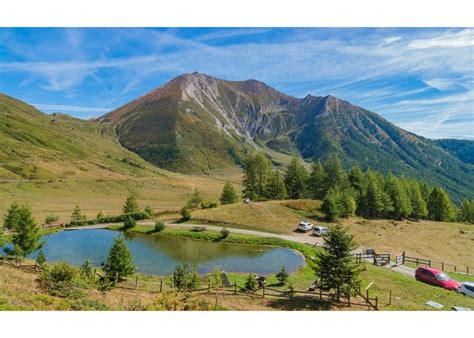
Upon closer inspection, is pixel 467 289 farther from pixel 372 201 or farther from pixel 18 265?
pixel 372 201

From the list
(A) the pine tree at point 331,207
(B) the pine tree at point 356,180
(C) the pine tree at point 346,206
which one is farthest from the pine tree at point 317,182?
(A) the pine tree at point 331,207

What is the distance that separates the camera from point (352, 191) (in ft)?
230

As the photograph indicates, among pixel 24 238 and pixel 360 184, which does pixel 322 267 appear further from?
pixel 360 184

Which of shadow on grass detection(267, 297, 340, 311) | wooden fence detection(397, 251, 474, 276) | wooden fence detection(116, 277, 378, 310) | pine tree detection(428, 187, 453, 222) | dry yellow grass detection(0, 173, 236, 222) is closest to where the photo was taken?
shadow on grass detection(267, 297, 340, 311)

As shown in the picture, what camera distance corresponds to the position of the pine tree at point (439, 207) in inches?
3098

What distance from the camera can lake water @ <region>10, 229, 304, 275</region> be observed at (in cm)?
3679

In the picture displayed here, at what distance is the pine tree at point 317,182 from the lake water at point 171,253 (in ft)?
118

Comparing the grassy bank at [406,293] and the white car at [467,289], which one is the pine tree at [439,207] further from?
the white car at [467,289]

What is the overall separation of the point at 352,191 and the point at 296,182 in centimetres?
1521

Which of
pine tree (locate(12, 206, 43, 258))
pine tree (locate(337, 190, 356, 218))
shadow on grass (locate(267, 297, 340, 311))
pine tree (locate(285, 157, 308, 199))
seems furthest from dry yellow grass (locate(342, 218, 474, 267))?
pine tree (locate(12, 206, 43, 258))

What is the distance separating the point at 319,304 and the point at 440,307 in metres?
8.60

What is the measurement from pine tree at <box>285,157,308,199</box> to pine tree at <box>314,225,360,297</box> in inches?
2257

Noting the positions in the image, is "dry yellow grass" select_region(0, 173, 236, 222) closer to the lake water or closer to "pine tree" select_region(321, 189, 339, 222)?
the lake water

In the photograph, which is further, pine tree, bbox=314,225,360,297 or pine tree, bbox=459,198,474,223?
pine tree, bbox=459,198,474,223
